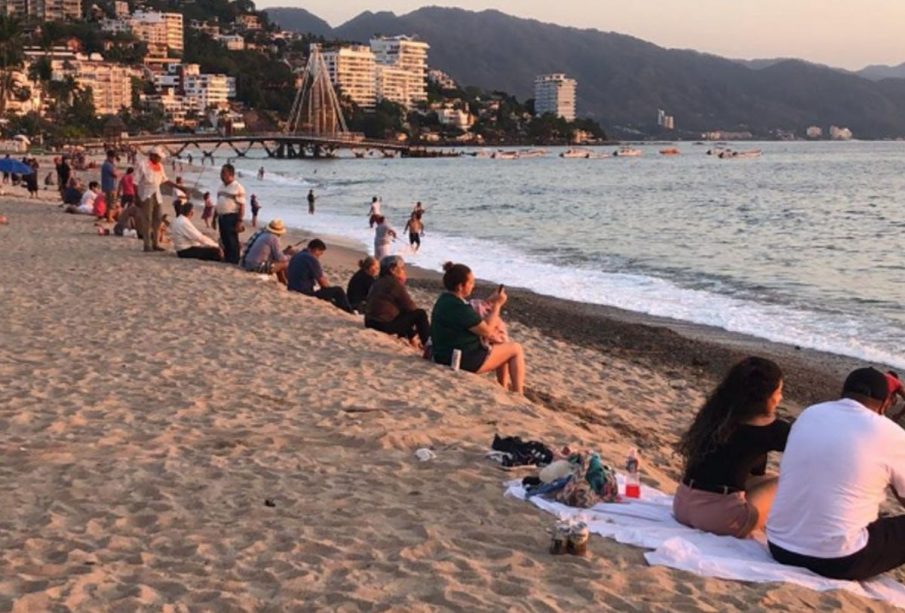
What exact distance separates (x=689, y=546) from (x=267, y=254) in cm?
1074

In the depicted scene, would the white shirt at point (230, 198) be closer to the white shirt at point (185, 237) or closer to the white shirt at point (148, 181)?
the white shirt at point (185, 237)

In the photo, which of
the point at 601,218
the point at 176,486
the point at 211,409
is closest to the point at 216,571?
the point at 176,486

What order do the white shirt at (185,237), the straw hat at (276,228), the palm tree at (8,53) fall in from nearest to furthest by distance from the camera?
1. the straw hat at (276,228)
2. the white shirt at (185,237)
3. the palm tree at (8,53)

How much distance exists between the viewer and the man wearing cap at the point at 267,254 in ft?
47.0

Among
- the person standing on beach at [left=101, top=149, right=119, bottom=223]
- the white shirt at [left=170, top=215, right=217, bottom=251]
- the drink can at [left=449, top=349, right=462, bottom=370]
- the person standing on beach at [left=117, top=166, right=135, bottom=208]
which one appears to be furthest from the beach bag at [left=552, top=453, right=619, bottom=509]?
the person standing on beach at [left=101, top=149, right=119, bottom=223]

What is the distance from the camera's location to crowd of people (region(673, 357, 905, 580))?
4.14 m

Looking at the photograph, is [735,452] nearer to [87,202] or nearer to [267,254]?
[267,254]

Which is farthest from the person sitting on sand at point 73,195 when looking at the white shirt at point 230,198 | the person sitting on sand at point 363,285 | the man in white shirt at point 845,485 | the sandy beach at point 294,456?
the man in white shirt at point 845,485

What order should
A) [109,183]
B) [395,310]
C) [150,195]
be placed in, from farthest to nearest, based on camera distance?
[109,183] → [150,195] → [395,310]

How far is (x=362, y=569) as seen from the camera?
4.32m

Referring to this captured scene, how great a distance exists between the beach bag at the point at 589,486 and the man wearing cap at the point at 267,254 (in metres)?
9.43

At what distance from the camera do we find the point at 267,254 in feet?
47.6

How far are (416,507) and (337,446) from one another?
1.22 m

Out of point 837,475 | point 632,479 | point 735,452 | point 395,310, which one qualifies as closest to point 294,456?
point 632,479
